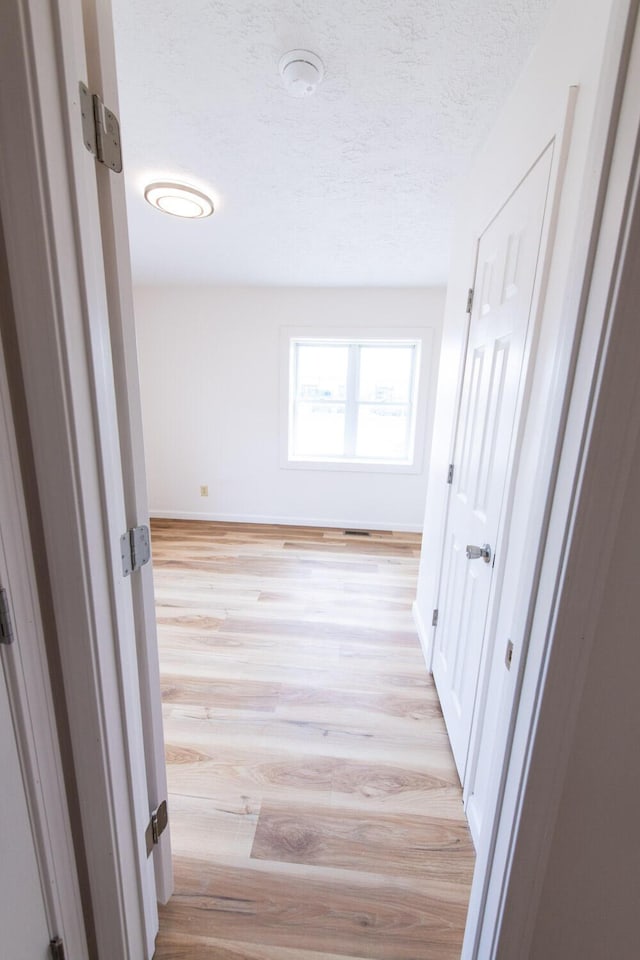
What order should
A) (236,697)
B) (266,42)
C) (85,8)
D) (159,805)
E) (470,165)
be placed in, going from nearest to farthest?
(85,8) < (159,805) < (266,42) < (470,165) < (236,697)

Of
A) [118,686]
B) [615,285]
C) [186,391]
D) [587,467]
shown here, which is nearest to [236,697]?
[118,686]

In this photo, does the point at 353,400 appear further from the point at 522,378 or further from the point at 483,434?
the point at 522,378

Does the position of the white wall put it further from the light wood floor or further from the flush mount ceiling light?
the flush mount ceiling light

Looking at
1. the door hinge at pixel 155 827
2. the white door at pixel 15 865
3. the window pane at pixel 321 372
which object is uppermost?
the window pane at pixel 321 372

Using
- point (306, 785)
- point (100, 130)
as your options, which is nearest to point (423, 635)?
point (306, 785)

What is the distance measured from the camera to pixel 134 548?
0.76 meters

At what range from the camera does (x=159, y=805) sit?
94 cm

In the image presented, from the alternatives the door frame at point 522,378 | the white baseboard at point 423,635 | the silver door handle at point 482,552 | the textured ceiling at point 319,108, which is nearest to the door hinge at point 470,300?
the door frame at point 522,378

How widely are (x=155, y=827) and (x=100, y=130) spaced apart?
151 centimetres

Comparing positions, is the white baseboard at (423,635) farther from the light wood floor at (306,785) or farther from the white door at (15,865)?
the white door at (15,865)

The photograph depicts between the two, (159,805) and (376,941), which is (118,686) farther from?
(376,941)

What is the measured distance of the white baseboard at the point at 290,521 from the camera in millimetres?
4031

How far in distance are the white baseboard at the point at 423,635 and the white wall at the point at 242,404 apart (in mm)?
1657

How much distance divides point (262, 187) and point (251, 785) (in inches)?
107
